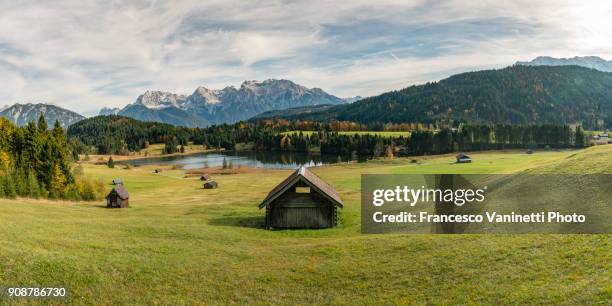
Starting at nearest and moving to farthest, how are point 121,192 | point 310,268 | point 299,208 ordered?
point 310,268 < point 299,208 < point 121,192

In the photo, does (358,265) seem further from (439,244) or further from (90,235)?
(90,235)

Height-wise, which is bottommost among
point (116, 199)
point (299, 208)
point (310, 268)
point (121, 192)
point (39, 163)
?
point (310, 268)

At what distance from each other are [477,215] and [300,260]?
14.3 metres

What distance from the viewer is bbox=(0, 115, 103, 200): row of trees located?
6016 centimetres

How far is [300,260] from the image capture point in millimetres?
25547

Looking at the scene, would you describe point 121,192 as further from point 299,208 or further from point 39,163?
point 299,208

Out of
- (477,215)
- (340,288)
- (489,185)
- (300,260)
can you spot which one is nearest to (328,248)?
(300,260)

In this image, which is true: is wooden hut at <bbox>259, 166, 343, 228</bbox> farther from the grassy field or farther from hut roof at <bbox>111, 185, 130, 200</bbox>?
hut roof at <bbox>111, 185, 130, 200</bbox>

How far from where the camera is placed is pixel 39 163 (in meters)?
64.8

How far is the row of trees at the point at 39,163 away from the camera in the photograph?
6016 cm

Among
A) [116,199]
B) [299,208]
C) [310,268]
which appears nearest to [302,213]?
[299,208]

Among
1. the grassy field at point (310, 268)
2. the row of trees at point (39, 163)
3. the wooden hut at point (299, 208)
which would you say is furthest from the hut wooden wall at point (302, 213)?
the row of trees at point (39, 163)

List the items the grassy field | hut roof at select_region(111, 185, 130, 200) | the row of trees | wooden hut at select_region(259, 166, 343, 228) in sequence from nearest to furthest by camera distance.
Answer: the grassy field, wooden hut at select_region(259, 166, 343, 228), hut roof at select_region(111, 185, 130, 200), the row of trees

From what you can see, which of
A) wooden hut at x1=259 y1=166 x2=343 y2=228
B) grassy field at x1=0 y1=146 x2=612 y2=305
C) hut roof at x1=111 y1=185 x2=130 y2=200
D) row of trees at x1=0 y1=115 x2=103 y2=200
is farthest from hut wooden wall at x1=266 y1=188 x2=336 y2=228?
row of trees at x1=0 y1=115 x2=103 y2=200
